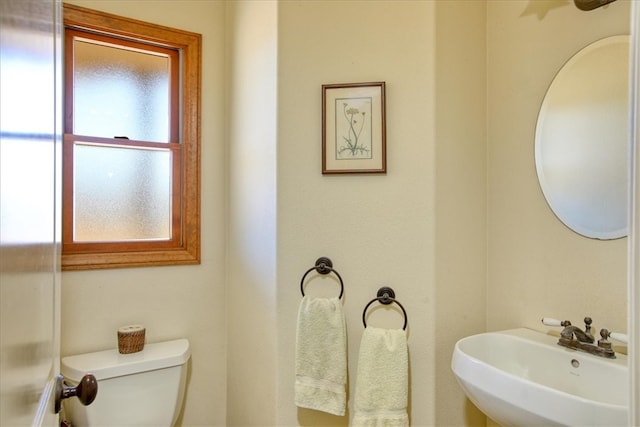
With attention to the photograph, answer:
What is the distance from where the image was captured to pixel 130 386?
151cm

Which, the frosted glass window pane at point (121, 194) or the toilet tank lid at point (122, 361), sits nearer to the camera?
the toilet tank lid at point (122, 361)

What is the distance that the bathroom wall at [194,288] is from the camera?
165 cm

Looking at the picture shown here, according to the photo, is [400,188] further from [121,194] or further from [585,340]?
[121,194]

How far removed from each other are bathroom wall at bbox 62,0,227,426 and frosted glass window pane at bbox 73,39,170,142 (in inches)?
7.3

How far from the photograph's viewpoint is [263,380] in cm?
158

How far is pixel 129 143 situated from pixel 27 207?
4.63 feet

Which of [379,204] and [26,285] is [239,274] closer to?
[379,204]

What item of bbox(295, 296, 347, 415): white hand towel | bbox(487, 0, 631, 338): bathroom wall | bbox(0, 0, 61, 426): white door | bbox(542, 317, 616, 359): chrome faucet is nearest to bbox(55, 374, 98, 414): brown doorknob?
bbox(0, 0, 61, 426): white door

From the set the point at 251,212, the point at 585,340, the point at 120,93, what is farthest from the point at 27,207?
the point at 120,93

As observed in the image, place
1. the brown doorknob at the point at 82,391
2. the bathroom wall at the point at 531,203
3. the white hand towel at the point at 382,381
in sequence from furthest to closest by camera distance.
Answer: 1. the white hand towel at the point at 382,381
2. the bathroom wall at the point at 531,203
3. the brown doorknob at the point at 82,391

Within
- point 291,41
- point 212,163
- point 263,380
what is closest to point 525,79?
point 291,41

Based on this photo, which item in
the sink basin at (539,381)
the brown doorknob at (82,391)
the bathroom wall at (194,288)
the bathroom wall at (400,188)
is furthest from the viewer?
the bathroom wall at (194,288)

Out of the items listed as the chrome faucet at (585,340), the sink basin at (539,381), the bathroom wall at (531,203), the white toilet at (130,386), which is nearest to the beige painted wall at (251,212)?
the white toilet at (130,386)

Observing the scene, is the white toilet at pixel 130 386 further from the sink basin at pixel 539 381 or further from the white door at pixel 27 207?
the sink basin at pixel 539 381
